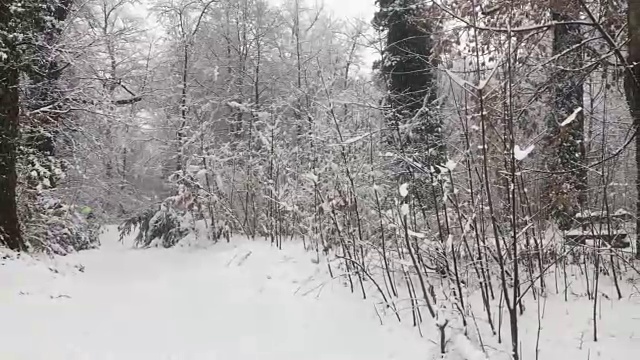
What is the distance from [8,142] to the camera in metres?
6.21

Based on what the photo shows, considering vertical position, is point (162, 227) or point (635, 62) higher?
point (635, 62)

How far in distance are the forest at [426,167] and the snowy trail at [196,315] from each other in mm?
315

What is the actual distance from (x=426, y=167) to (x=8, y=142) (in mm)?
5035

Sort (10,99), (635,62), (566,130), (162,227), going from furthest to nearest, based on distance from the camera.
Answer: (162,227), (10,99), (566,130), (635,62)

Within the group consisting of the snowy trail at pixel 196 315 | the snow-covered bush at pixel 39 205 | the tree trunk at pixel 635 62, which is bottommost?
the snowy trail at pixel 196 315

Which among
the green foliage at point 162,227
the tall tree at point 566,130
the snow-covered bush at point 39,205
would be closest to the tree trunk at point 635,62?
the tall tree at point 566,130

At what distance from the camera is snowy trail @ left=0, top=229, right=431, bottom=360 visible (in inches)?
150

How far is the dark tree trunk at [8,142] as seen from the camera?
614cm

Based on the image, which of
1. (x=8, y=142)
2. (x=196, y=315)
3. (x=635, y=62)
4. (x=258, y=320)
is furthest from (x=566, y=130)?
(x=8, y=142)

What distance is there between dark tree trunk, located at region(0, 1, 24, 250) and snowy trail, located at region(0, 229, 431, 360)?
469 mm

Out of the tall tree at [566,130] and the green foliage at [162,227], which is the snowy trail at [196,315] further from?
the green foliage at [162,227]

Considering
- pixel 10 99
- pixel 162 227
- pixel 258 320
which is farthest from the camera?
pixel 162 227

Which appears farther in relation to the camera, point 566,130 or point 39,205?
point 39,205

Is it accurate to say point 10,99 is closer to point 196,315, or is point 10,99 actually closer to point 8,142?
point 8,142
